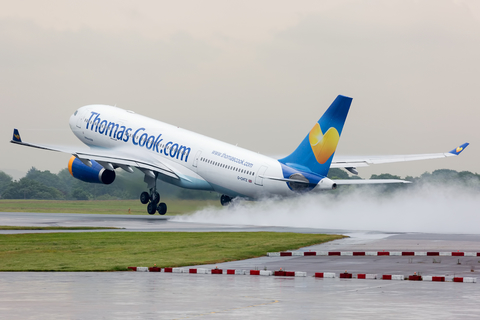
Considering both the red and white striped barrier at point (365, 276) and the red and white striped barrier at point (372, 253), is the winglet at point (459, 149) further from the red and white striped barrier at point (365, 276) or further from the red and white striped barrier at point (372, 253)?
the red and white striped barrier at point (365, 276)

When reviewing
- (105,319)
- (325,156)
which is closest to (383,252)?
(105,319)

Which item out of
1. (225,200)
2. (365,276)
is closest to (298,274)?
(365,276)

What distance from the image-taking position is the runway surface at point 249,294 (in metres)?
15.2

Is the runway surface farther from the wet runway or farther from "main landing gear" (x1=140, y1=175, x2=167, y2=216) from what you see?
"main landing gear" (x1=140, y1=175, x2=167, y2=216)

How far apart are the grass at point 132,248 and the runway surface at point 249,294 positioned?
2.43 meters

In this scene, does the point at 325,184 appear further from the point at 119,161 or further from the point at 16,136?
the point at 16,136

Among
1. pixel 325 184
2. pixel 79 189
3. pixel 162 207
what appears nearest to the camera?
pixel 325 184

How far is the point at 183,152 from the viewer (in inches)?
2381

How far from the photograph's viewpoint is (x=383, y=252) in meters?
29.2

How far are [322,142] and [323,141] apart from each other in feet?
0.32

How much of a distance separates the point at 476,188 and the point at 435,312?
136 feet

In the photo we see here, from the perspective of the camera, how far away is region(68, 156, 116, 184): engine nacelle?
6016 centimetres

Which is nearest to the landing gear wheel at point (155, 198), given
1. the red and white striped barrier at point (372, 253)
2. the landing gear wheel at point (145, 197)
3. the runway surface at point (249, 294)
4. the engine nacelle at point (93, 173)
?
the landing gear wheel at point (145, 197)

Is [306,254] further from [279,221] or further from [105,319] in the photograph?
[279,221]
